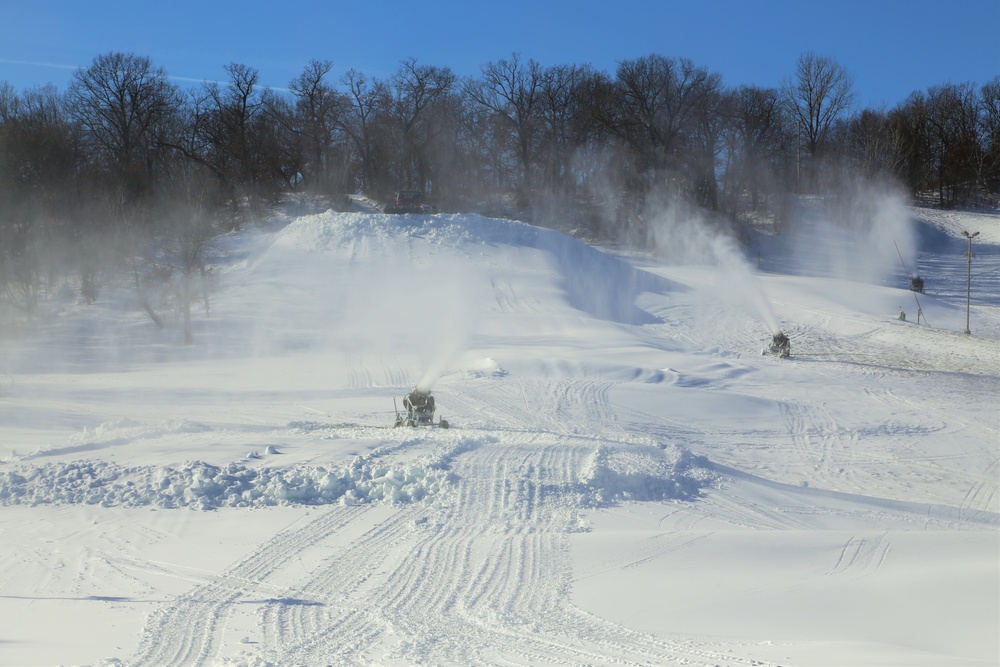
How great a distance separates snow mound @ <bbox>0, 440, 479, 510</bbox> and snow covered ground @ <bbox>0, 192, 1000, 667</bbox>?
0.05 meters

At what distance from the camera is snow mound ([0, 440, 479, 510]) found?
11102 millimetres

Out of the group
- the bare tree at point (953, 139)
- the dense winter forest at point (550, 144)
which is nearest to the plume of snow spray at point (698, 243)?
the dense winter forest at point (550, 144)

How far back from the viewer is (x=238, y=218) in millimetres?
46969

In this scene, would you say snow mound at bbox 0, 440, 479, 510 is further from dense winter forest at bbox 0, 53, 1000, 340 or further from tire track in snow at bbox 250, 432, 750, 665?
dense winter forest at bbox 0, 53, 1000, 340

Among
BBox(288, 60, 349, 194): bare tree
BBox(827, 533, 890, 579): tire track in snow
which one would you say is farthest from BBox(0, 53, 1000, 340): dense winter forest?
BBox(827, 533, 890, 579): tire track in snow

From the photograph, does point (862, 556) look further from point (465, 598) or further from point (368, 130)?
point (368, 130)

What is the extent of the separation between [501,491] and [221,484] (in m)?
3.91

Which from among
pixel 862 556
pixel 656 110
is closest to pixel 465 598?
pixel 862 556

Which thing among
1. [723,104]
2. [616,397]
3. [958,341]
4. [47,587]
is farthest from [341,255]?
[723,104]

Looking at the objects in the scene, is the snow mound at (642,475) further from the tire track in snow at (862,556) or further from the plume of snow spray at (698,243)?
the plume of snow spray at (698,243)

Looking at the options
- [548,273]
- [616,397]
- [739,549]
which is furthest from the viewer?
[548,273]

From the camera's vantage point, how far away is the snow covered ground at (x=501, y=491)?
22.4 feet

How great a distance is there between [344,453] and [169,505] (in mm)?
2950

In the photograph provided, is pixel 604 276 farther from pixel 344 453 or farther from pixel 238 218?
pixel 344 453
